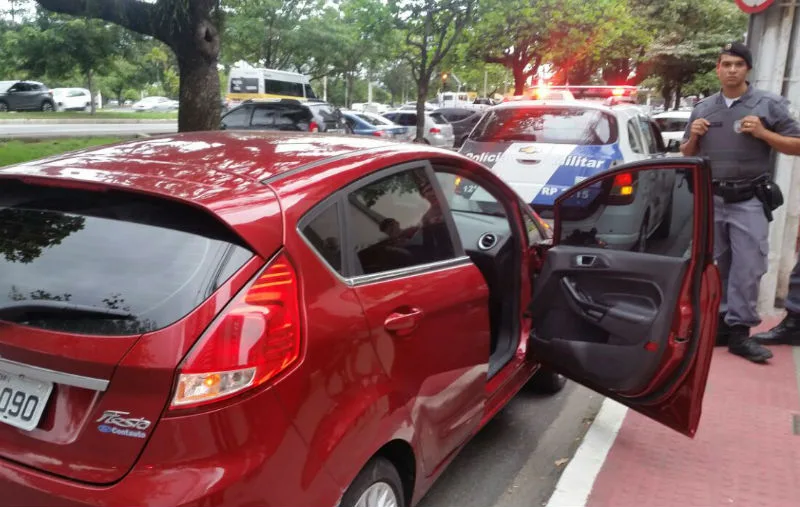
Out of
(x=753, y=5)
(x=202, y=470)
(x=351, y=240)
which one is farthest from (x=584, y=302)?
(x=753, y=5)

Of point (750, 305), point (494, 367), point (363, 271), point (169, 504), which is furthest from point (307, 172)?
point (750, 305)

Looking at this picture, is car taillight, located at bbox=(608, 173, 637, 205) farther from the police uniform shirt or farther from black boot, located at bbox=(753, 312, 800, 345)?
black boot, located at bbox=(753, 312, 800, 345)

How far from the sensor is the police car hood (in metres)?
7.26

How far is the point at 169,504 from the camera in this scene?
63.9 inches

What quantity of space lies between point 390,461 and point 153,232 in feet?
3.66

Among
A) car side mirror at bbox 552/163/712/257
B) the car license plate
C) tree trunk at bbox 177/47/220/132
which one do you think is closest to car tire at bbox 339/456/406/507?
the car license plate

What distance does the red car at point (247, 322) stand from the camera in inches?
66.9

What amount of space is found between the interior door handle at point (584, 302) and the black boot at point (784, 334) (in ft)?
8.43

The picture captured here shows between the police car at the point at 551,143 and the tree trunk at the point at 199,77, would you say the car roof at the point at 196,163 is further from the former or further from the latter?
the tree trunk at the point at 199,77

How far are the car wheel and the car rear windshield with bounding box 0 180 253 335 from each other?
6.46ft

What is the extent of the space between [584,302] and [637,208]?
51 cm

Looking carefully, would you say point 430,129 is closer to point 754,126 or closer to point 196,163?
point 754,126

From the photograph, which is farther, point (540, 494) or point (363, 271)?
point (540, 494)

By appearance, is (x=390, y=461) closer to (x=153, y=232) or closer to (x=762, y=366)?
(x=153, y=232)
